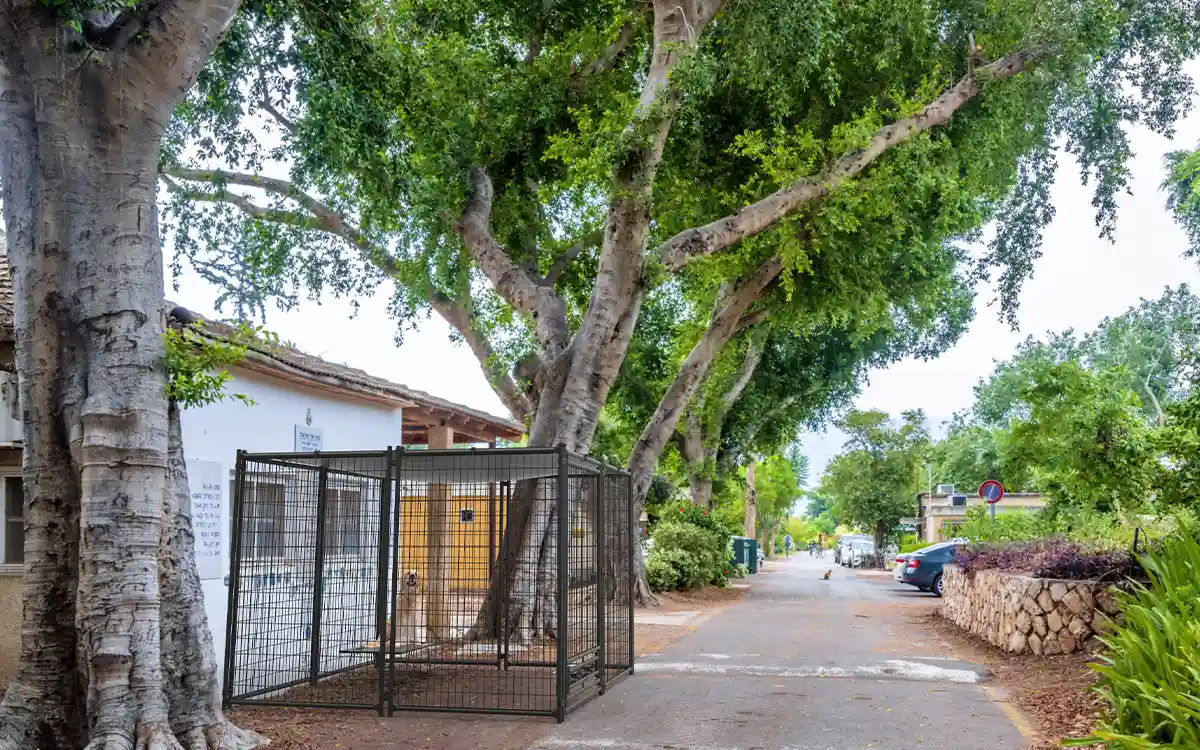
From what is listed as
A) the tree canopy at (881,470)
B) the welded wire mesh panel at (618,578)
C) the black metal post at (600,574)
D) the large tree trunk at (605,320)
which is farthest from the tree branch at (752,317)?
the tree canopy at (881,470)

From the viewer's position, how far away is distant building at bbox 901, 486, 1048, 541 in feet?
143

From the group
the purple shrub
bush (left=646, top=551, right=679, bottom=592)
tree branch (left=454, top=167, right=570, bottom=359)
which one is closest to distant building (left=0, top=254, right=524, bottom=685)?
tree branch (left=454, top=167, right=570, bottom=359)

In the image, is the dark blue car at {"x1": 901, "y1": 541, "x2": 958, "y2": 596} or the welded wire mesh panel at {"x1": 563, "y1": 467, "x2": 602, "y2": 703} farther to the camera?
the dark blue car at {"x1": 901, "y1": 541, "x2": 958, "y2": 596}

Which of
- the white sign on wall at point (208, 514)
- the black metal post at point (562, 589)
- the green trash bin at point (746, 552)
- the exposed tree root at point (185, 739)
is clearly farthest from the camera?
the green trash bin at point (746, 552)

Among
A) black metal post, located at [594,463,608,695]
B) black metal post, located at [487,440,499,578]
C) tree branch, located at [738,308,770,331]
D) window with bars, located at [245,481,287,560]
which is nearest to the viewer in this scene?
window with bars, located at [245,481,287,560]

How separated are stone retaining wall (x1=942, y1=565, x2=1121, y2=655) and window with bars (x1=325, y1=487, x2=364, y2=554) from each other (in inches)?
299

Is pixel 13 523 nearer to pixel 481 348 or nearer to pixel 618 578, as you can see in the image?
pixel 618 578

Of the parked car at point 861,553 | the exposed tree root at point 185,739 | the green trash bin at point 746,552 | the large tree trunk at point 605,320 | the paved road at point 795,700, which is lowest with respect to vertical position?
the parked car at point 861,553

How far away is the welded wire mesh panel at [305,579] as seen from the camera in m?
10.1

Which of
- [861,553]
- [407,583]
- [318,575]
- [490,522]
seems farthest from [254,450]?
[861,553]

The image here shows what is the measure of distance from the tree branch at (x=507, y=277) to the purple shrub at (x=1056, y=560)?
7.19m

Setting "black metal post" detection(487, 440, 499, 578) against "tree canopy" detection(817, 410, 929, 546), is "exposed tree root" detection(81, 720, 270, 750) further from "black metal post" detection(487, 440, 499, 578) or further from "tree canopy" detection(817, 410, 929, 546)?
"tree canopy" detection(817, 410, 929, 546)

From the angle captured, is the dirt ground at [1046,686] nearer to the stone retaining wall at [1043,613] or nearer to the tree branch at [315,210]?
the stone retaining wall at [1043,613]

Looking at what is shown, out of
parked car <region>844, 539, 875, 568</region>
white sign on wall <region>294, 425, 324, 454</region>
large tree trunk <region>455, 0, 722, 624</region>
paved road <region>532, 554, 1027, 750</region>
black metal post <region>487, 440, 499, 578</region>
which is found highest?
large tree trunk <region>455, 0, 722, 624</region>
